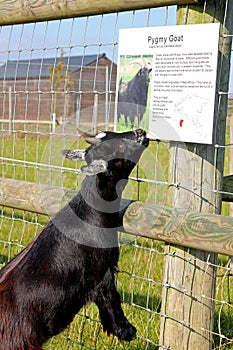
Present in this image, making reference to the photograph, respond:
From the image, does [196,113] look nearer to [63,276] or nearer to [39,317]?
[63,276]

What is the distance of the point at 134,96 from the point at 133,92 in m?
0.03

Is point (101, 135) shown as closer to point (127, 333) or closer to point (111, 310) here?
point (111, 310)

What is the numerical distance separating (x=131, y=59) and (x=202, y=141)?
0.69 meters

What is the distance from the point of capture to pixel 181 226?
130 inches

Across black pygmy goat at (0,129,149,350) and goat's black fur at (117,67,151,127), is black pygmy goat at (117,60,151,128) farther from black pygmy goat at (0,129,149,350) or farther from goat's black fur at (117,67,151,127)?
black pygmy goat at (0,129,149,350)

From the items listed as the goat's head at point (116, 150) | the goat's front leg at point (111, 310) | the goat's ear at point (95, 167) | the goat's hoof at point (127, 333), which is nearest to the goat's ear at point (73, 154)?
the goat's head at point (116, 150)

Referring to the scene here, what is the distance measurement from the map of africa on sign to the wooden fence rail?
1.35ft

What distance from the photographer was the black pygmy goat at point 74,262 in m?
3.52

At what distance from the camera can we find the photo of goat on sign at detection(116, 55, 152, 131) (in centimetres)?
346

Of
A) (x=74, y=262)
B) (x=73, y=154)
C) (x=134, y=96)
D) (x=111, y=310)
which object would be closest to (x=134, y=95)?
(x=134, y=96)

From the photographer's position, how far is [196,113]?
10.5 ft

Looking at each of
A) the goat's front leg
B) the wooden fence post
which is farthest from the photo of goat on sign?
the goat's front leg

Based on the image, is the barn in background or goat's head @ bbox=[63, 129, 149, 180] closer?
goat's head @ bbox=[63, 129, 149, 180]

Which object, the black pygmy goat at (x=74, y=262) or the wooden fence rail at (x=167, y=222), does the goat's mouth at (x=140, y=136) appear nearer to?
the black pygmy goat at (x=74, y=262)
